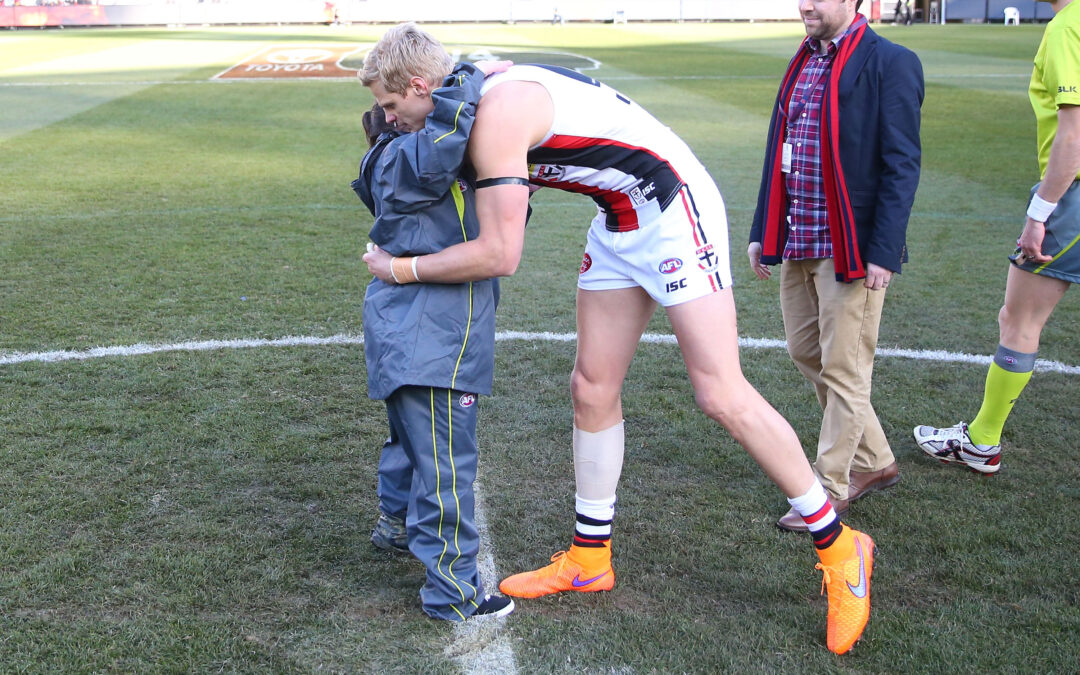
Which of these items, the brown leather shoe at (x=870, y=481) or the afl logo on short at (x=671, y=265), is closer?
the afl logo on short at (x=671, y=265)

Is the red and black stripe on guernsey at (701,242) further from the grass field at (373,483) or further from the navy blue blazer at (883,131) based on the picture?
the grass field at (373,483)

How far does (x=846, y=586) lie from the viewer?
122 inches

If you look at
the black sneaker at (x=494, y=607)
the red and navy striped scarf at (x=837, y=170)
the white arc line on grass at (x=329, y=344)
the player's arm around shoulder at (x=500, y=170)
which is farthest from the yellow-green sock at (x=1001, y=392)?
the player's arm around shoulder at (x=500, y=170)

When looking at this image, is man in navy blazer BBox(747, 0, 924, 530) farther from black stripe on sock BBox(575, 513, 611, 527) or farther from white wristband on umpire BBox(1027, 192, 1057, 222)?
black stripe on sock BBox(575, 513, 611, 527)

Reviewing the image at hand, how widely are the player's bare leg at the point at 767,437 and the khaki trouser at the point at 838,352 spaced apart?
Result: 2.28 ft

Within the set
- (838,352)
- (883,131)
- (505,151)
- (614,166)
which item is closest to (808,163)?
(883,131)

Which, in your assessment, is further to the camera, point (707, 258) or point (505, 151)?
point (707, 258)

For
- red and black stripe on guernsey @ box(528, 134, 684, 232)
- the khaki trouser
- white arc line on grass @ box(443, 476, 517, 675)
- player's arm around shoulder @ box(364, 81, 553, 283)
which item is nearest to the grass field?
white arc line on grass @ box(443, 476, 517, 675)

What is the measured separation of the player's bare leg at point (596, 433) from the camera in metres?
3.28

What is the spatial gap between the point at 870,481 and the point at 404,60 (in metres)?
2.55

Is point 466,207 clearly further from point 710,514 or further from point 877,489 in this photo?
point 877,489

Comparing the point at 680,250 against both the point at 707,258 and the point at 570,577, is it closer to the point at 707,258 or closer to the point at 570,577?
the point at 707,258

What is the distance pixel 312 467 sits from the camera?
4273mm

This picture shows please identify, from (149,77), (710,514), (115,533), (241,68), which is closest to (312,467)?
(115,533)
